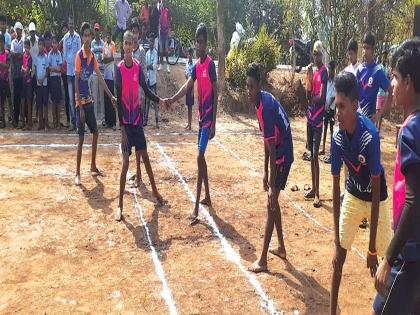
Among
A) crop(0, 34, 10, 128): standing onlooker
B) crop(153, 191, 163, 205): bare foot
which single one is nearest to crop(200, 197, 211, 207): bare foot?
crop(153, 191, 163, 205): bare foot

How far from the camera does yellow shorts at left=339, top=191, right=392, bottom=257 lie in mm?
3734

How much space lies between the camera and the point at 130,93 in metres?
6.59

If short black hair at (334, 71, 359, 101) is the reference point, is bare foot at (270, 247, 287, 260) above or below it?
below

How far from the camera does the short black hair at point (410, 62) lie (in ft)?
8.28

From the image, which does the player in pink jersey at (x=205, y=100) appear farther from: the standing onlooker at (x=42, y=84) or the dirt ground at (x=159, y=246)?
the standing onlooker at (x=42, y=84)

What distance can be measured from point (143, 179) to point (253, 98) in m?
3.82

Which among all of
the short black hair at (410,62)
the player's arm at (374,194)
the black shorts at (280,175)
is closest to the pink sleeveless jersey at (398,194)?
the short black hair at (410,62)

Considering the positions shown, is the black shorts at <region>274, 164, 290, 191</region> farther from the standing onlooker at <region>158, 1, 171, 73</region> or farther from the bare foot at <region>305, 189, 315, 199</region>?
the standing onlooker at <region>158, 1, 171, 73</region>

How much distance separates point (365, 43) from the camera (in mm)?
6922

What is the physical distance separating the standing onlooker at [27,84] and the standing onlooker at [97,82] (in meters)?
1.50

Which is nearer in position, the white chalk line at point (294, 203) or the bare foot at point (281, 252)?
the bare foot at point (281, 252)

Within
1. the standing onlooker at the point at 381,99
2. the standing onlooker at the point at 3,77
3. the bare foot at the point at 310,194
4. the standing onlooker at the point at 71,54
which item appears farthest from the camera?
the standing onlooker at the point at 3,77

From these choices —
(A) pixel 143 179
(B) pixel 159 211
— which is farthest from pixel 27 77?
(B) pixel 159 211

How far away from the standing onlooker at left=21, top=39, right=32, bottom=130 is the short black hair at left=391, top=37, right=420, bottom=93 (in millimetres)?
10492
